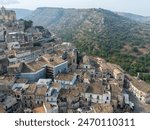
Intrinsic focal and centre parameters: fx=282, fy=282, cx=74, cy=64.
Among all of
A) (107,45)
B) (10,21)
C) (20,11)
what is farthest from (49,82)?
(20,11)

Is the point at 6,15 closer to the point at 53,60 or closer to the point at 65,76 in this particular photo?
the point at 53,60

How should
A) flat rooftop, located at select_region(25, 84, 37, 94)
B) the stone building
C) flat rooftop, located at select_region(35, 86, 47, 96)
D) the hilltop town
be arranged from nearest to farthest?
the hilltop town → flat rooftop, located at select_region(35, 86, 47, 96) → flat rooftop, located at select_region(25, 84, 37, 94) → the stone building

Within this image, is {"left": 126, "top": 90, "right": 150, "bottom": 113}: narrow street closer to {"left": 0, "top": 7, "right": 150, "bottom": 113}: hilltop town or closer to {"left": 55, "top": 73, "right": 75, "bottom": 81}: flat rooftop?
{"left": 0, "top": 7, "right": 150, "bottom": 113}: hilltop town

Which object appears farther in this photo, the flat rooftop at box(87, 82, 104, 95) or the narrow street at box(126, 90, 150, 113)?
the narrow street at box(126, 90, 150, 113)

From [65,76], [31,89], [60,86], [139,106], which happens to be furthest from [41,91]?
[139,106]

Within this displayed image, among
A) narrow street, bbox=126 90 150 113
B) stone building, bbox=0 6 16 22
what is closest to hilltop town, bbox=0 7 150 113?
narrow street, bbox=126 90 150 113

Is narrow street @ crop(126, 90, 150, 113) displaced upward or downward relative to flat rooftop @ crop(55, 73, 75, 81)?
downward

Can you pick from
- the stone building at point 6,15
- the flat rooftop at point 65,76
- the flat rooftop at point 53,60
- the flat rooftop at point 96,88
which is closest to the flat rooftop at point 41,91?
the flat rooftop at point 65,76

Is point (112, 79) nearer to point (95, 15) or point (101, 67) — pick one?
point (101, 67)
